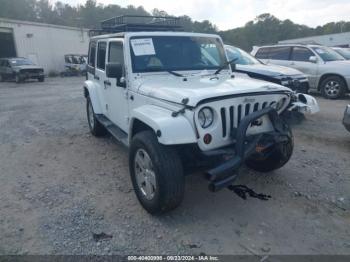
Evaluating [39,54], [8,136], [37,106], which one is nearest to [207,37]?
[8,136]

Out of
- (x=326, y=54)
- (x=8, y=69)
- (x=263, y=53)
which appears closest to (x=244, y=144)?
(x=326, y=54)

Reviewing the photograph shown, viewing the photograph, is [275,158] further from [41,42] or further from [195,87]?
[41,42]

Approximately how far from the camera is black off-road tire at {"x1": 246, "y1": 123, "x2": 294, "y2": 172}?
12.8ft

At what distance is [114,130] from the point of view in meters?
5.02

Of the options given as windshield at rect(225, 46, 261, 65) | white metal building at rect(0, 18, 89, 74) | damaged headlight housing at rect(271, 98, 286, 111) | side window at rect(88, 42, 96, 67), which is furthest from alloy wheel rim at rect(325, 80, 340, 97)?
white metal building at rect(0, 18, 89, 74)

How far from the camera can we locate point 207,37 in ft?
16.2

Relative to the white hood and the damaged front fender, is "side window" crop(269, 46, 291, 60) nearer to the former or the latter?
the damaged front fender

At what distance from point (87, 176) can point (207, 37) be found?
276 centimetres

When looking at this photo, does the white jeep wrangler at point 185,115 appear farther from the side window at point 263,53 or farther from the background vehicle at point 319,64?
the side window at point 263,53

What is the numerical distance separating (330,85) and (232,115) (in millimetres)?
8489

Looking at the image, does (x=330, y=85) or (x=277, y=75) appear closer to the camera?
(x=277, y=75)

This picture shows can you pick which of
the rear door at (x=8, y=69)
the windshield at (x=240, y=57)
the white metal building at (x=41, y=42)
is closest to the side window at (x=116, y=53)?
the windshield at (x=240, y=57)

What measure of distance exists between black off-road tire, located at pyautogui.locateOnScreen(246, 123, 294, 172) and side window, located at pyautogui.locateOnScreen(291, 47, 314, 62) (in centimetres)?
754

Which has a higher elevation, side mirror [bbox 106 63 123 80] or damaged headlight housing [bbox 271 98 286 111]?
side mirror [bbox 106 63 123 80]
